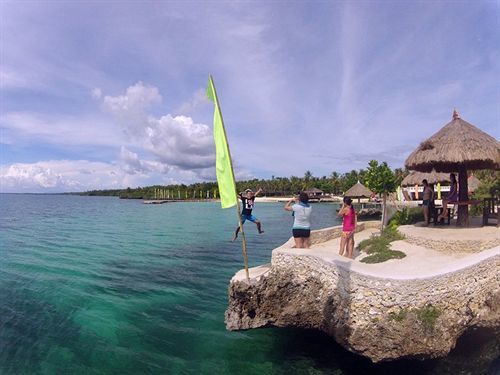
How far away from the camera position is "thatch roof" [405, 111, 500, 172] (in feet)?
36.4

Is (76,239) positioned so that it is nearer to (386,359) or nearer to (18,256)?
(18,256)

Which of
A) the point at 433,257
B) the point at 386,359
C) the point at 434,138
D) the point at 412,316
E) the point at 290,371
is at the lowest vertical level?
the point at 290,371

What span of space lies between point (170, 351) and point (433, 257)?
292 inches

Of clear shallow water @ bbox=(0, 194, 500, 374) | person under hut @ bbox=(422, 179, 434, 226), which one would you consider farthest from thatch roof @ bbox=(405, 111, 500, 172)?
clear shallow water @ bbox=(0, 194, 500, 374)

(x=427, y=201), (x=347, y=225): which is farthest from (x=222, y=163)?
(x=427, y=201)

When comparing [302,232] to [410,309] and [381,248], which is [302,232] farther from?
[410,309]

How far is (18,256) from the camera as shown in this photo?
64.1 ft

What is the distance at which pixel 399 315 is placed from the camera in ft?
20.6

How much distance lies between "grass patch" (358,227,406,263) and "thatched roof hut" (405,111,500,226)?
2.77 meters

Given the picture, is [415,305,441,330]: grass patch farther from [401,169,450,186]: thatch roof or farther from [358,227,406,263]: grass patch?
[401,169,450,186]: thatch roof

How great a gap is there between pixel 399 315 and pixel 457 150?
7522 millimetres

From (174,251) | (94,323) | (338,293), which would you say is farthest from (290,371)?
(174,251)

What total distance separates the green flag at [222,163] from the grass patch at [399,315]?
405 centimetres

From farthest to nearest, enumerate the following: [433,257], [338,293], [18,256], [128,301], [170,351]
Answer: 1. [18,256]
2. [128,301]
3. [433,257]
4. [170,351]
5. [338,293]
